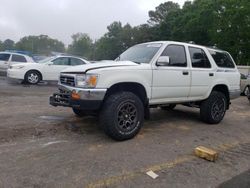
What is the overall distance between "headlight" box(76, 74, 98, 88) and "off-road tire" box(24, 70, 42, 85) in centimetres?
963

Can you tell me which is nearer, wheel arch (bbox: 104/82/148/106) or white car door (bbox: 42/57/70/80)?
wheel arch (bbox: 104/82/148/106)

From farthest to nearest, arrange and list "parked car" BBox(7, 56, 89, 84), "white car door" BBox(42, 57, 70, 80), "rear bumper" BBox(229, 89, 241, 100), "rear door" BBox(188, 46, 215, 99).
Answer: "white car door" BBox(42, 57, 70, 80) < "parked car" BBox(7, 56, 89, 84) < "rear bumper" BBox(229, 89, 241, 100) < "rear door" BBox(188, 46, 215, 99)

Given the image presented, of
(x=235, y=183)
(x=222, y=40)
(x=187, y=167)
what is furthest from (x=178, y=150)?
(x=222, y=40)

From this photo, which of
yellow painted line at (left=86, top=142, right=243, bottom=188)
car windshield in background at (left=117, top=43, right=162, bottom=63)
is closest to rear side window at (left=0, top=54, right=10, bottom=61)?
car windshield in background at (left=117, top=43, right=162, bottom=63)

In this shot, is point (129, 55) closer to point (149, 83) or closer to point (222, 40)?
point (149, 83)

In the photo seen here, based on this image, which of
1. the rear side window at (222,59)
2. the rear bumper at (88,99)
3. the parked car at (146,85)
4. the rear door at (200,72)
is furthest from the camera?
the rear side window at (222,59)

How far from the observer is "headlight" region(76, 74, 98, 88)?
15.5 ft

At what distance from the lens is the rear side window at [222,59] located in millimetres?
6996

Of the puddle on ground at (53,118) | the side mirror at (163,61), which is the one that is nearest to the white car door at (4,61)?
the puddle on ground at (53,118)

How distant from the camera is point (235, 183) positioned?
3695 mm

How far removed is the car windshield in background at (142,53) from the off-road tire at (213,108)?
6.63 feet

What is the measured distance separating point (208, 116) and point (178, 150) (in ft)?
7.75

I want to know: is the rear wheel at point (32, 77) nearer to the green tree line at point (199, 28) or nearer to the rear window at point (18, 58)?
the rear window at point (18, 58)

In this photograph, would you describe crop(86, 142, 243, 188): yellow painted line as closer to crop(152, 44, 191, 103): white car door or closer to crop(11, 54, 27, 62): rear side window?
crop(152, 44, 191, 103): white car door
